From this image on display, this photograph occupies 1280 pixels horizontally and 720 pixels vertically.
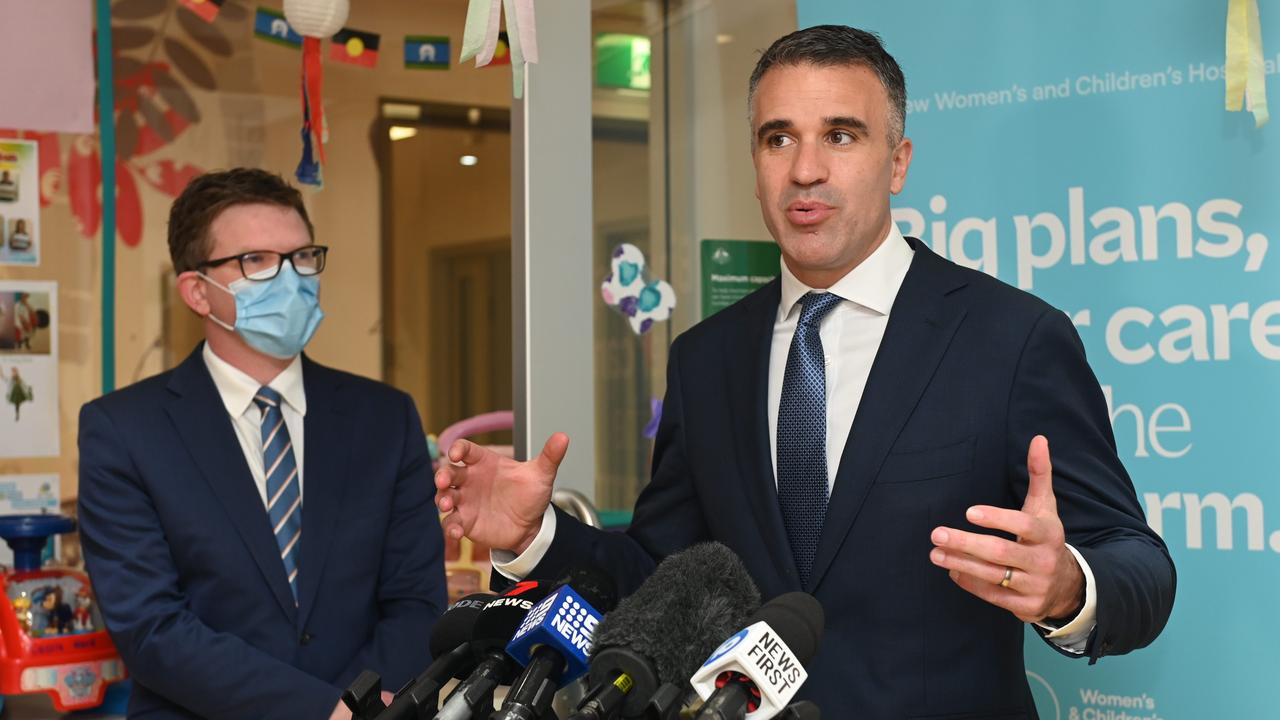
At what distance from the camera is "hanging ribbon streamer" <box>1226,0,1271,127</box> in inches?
94.6

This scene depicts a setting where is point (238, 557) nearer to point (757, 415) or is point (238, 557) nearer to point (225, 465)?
point (225, 465)

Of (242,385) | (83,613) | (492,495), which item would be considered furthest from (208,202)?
(492,495)

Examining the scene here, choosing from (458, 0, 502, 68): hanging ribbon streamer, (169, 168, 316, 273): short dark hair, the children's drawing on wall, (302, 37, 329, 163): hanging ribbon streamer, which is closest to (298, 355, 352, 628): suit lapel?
(169, 168, 316, 273): short dark hair

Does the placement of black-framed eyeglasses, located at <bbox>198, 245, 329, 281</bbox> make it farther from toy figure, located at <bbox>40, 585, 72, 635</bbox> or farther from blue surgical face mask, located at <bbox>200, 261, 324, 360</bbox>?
toy figure, located at <bbox>40, 585, 72, 635</bbox>

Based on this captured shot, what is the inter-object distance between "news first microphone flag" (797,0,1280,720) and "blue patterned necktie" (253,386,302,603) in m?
1.48

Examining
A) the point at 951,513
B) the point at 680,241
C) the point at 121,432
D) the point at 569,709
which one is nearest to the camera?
the point at 569,709

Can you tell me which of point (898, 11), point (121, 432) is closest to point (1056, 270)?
point (898, 11)

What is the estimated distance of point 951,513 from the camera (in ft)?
6.14

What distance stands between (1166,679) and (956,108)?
4.06 ft

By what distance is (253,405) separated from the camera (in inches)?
113

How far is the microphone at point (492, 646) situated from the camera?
1.26 metres

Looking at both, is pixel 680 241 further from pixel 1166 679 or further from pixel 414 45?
pixel 414 45

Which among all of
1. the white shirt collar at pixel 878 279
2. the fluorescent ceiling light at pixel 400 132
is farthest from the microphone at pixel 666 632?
the fluorescent ceiling light at pixel 400 132

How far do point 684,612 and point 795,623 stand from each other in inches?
4.2
